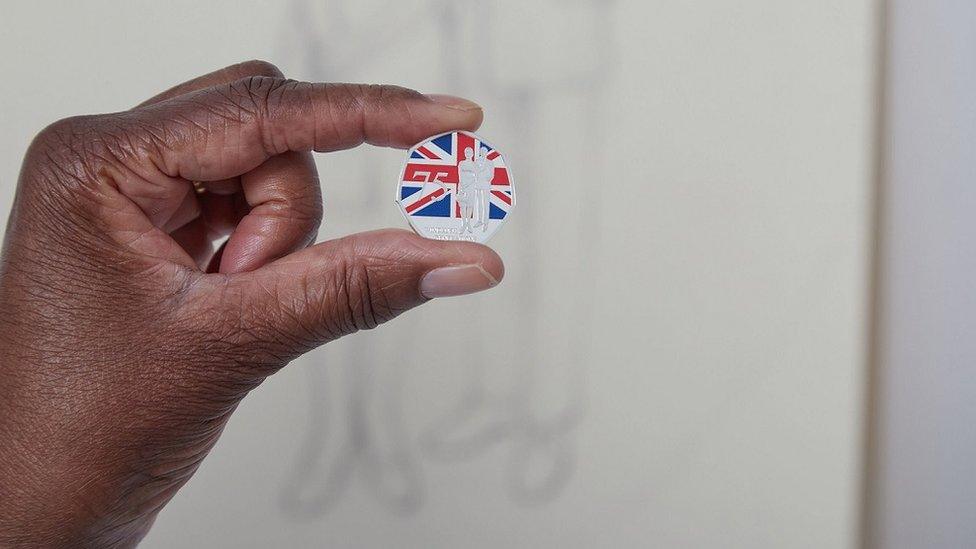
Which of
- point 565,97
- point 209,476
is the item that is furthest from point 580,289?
point 209,476

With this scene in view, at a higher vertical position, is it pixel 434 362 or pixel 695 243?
pixel 695 243

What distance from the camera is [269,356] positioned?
65cm

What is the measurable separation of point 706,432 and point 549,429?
0.20 meters

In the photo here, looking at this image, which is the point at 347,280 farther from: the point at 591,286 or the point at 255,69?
the point at 591,286

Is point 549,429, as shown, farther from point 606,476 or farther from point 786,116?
point 786,116

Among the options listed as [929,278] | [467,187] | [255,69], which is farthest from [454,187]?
[929,278]

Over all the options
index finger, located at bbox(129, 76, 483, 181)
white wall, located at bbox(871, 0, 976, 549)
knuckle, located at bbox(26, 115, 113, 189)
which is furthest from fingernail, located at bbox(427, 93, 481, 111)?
white wall, located at bbox(871, 0, 976, 549)

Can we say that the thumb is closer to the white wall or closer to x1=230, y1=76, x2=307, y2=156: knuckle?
x1=230, y1=76, x2=307, y2=156: knuckle

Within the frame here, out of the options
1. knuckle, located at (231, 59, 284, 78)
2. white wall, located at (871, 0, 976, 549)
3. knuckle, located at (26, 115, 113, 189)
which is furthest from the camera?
white wall, located at (871, 0, 976, 549)

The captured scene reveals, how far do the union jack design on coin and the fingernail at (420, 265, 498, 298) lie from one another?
59mm

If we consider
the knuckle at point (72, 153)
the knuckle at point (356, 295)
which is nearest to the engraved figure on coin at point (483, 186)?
the knuckle at point (356, 295)

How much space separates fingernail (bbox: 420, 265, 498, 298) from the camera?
0.65 meters

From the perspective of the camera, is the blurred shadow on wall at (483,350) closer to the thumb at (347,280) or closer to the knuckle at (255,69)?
the knuckle at (255,69)

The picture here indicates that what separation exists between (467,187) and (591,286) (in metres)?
0.38
